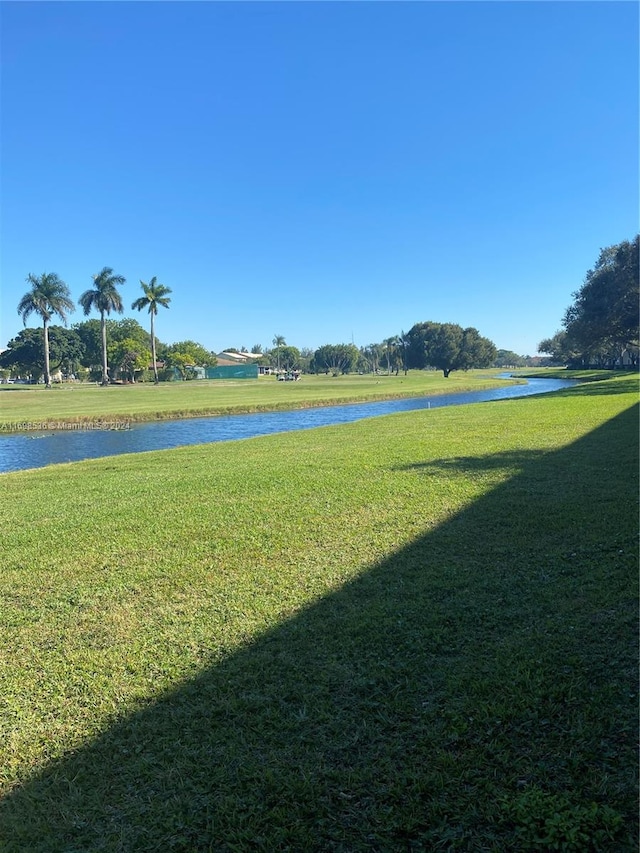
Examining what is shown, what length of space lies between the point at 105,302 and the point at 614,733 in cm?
6599

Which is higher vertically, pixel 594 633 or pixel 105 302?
pixel 105 302

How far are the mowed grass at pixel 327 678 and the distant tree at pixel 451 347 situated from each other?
9614cm

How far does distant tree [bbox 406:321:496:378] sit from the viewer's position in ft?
327

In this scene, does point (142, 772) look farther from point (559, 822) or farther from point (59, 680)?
point (559, 822)

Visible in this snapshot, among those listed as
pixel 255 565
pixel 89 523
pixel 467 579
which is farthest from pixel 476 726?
pixel 89 523

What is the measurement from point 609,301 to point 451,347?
6882 cm

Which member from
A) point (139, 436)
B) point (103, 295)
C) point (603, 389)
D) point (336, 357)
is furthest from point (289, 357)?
point (139, 436)

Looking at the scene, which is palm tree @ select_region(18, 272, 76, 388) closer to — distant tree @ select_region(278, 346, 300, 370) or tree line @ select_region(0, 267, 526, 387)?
tree line @ select_region(0, 267, 526, 387)

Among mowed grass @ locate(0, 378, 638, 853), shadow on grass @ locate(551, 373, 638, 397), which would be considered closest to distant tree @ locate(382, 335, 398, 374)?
shadow on grass @ locate(551, 373, 638, 397)

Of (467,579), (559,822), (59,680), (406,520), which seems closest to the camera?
(559,822)

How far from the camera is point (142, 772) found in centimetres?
236

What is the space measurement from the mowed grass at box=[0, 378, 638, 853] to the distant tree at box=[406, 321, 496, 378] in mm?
96140

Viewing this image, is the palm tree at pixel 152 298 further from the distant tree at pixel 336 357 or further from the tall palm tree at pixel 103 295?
the distant tree at pixel 336 357

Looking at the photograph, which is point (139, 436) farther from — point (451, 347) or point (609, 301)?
point (451, 347)
